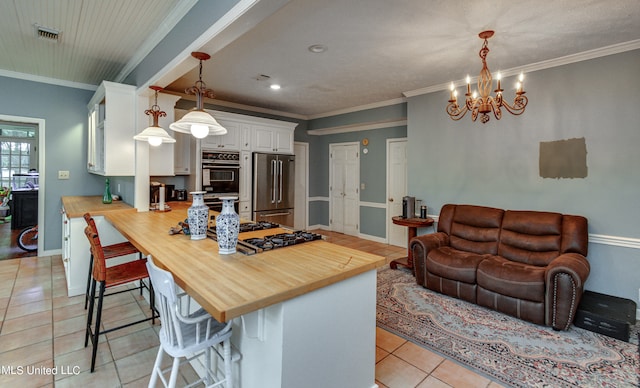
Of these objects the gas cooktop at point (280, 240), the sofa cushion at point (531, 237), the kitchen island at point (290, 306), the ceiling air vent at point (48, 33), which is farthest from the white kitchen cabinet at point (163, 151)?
the sofa cushion at point (531, 237)

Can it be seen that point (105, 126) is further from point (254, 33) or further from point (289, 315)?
point (289, 315)

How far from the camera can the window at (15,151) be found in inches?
290

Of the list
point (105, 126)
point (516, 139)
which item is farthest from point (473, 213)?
point (105, 126)

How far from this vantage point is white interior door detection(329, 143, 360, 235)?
633 cm

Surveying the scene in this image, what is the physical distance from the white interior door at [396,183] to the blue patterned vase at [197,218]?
4127 millimetres

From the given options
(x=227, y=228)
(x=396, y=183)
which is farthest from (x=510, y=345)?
(x=396, y=183)

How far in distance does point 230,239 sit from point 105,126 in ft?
8.32

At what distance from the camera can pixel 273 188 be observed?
5508mm

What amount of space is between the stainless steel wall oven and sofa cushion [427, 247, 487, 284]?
3.10 meters

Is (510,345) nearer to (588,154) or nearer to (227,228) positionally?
(588,154)

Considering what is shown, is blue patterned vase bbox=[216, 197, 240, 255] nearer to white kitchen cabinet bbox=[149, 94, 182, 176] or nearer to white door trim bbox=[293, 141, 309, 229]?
white kitchen cabinet bbox=[149, 94, 182, 176]

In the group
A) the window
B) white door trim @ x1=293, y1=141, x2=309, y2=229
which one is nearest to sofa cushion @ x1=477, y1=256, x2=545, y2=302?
white door trim @ x1=293, y1=141, x2=309, y2=229

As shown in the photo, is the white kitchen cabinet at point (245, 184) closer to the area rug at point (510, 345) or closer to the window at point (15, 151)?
the area rug at point (510, 345)

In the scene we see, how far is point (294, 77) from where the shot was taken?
389 centimetres
